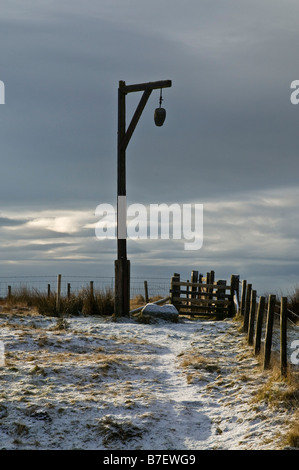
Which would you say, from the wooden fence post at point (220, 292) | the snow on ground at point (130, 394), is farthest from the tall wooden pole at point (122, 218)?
the wooden fence post at point (220, 292)

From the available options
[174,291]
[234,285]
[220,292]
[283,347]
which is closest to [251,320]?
[283,347]

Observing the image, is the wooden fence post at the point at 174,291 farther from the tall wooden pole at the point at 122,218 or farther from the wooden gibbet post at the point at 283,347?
the wooden gibbet post at the point at 283,347

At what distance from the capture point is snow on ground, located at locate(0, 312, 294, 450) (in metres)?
7.25

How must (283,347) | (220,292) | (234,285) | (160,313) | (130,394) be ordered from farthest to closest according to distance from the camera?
(220,292)
(234,285)
(160,313)
(283,347)
(130,394)

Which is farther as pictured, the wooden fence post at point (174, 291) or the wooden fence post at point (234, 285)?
the wooden fence post at point (174, 291)

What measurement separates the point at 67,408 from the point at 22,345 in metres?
4.17

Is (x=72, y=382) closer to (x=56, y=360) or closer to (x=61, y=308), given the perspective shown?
(x=56, y=360)

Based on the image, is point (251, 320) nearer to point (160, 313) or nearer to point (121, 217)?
point (160, 313)

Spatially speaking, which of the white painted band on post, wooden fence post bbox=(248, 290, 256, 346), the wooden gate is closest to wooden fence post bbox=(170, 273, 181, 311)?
the wooden gate

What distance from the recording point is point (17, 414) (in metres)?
7.83

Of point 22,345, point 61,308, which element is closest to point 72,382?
point 22,345

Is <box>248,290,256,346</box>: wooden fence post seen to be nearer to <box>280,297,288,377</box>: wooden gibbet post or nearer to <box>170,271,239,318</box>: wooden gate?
<box>280,297,288,377</box>: wooden gibbet post

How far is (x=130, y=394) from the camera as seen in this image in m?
8.95

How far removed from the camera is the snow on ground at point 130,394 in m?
7.25
